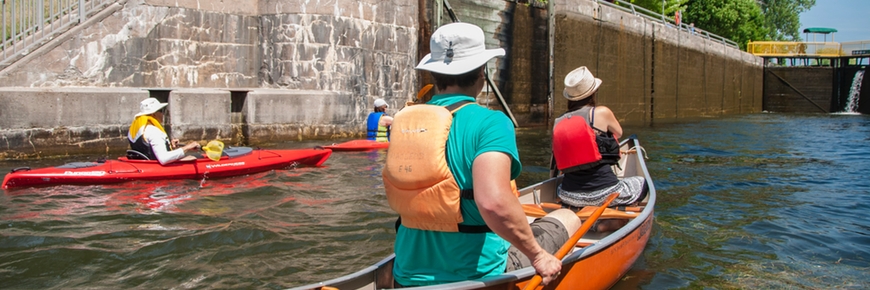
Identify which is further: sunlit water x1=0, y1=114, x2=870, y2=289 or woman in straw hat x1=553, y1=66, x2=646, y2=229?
woman in straw hat x1=553, y1=66, x2=646, y2=229

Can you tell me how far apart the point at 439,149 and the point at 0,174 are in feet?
29.0

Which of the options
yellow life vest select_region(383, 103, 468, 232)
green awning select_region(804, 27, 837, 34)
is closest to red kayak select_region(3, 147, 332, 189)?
yellow life vest select_region(383, 103, 468, 232)

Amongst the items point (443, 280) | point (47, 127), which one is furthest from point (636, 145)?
point (47, 127)

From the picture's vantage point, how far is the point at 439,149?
2.69 metres

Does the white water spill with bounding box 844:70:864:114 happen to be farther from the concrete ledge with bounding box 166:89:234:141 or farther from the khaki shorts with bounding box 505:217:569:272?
the khaki shorts with bounding box 505:217:569:272

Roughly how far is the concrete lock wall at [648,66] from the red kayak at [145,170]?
12443 mm

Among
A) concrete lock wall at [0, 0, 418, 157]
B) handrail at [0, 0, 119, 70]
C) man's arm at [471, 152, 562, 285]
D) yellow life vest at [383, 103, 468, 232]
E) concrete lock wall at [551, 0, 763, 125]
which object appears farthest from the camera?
concrete lock wall at [551, 0, 763, 125]

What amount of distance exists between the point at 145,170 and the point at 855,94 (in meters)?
37.6

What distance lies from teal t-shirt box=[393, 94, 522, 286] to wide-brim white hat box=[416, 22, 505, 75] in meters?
0.13

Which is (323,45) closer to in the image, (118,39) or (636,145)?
(118,39)

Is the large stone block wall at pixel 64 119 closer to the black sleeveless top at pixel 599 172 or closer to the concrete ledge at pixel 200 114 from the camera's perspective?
the concrete ledge at pixel 200 114

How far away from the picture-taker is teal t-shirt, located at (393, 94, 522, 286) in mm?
2674

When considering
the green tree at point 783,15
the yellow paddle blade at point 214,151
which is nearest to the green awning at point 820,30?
the green tree at point 783,15

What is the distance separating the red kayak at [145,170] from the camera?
8.23m
